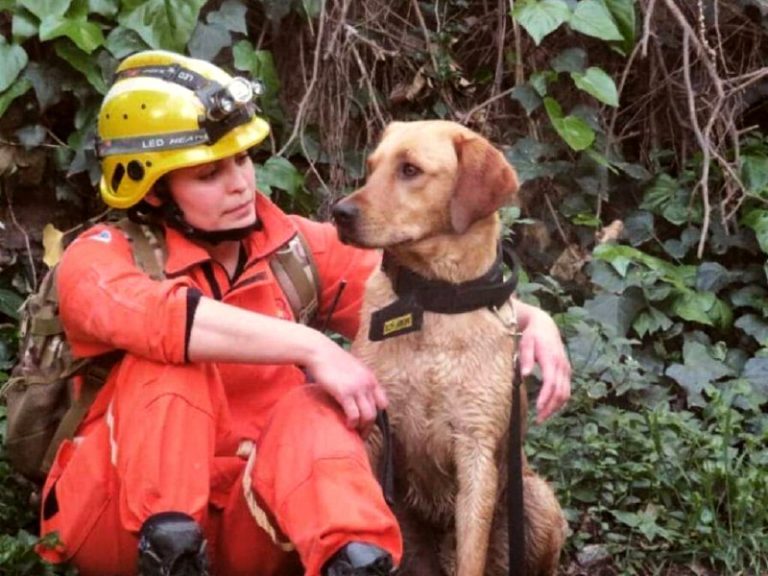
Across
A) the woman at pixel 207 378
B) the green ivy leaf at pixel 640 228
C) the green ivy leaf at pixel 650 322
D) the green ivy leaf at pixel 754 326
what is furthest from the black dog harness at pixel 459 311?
the green ivy leaf at pixel 640 228

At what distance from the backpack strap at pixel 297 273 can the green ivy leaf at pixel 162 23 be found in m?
1.86

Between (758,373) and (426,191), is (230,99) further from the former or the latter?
(758,373)

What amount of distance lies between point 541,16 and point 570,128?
58cm

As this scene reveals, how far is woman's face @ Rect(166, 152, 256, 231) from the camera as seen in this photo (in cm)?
353

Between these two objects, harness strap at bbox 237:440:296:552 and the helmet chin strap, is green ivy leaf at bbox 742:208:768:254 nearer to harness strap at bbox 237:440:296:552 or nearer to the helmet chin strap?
the helmet chin strap

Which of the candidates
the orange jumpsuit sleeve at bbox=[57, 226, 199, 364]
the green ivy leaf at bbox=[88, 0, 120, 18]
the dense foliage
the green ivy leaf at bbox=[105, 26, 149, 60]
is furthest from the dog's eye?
the green ivy leaf at bbox=[88, 0, 120, 18]

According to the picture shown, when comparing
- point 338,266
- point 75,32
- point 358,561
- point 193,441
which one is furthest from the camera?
point 75,32

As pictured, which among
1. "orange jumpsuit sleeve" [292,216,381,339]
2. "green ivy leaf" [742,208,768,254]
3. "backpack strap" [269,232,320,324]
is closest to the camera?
"backpack strap" [269,232,320,324]

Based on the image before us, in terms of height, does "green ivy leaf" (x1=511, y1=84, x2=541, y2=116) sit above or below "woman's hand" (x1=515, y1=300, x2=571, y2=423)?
below

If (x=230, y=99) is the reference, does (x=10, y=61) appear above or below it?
below

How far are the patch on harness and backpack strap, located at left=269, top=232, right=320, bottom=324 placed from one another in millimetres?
300

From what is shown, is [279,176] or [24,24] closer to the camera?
[24,24]

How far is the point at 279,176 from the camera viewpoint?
566cm

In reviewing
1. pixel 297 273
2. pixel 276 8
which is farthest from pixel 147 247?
pixel 276 8
